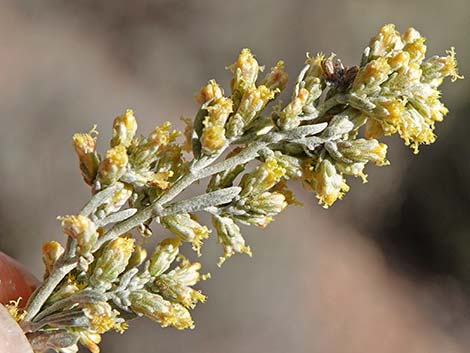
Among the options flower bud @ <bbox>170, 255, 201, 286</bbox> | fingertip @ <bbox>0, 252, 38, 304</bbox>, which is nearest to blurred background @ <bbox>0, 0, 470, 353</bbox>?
fingertip @ <bbox>0, 252, 38, 304</bbox>

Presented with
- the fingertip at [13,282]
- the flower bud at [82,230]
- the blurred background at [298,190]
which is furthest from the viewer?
the blurred background at [298,190]

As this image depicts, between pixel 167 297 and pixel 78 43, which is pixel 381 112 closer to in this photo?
pixel 167 297

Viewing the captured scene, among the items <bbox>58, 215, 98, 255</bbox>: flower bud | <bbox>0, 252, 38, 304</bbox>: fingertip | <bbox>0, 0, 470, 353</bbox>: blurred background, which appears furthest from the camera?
<bbox>0, 0, 470, 353</bbox>: blurred background

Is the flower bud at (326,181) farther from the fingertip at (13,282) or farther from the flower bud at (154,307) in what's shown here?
the fingertip at (13,282)

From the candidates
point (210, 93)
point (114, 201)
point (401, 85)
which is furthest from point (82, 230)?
point (401, 85)

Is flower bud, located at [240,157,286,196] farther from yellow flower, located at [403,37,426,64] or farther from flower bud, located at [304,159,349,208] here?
yellow flower, located at [403,37,426,64]

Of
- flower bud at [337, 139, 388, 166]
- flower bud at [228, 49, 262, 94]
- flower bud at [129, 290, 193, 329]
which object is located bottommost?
flower bud at [129, 290, 193, 329]

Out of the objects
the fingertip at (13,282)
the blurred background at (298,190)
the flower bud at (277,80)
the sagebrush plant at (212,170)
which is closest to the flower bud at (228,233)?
the sagebrush plant at (212,170)

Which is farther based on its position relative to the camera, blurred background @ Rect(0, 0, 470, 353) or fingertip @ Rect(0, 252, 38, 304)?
blurred background @ Rect(0, 0, 470, 353)
